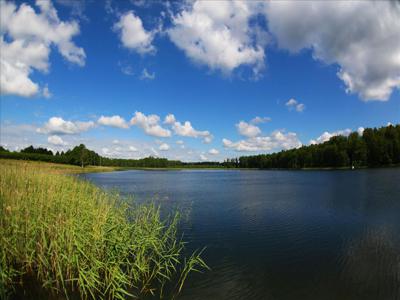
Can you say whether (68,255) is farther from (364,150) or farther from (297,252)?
(364,150)

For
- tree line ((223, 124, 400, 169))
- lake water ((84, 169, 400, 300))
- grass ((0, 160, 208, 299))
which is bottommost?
lake water ((84, 169, 400, 300))

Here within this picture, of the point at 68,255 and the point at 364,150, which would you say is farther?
the point at 364,150

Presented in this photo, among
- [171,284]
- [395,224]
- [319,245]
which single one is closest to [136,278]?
[171,284]

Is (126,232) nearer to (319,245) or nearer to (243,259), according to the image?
(243,259)

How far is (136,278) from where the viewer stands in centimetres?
779

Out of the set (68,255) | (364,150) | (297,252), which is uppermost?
(364,150)

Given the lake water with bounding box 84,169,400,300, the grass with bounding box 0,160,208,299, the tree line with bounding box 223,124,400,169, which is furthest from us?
the tree line with bounding box 223,124,400,169

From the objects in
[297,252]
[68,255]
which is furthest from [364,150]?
[68,255]

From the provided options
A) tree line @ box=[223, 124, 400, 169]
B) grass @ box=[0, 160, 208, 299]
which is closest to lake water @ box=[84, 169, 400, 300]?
grass @ box=[0, 160, 208, 299]

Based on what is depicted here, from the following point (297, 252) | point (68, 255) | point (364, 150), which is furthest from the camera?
point (364, 150)

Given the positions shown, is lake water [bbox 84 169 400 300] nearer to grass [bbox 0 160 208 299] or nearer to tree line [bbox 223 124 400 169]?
grass [bbox 0 160 208 299]

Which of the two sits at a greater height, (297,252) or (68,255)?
(68,255)

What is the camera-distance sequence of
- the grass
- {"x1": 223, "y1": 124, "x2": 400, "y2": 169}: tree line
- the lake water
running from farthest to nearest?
1. {"x1": 223, "y1": 124, "x2": 400, "y2": 169}: tree line
2. the lake water
3. the grass

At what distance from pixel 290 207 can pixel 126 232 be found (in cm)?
1659
